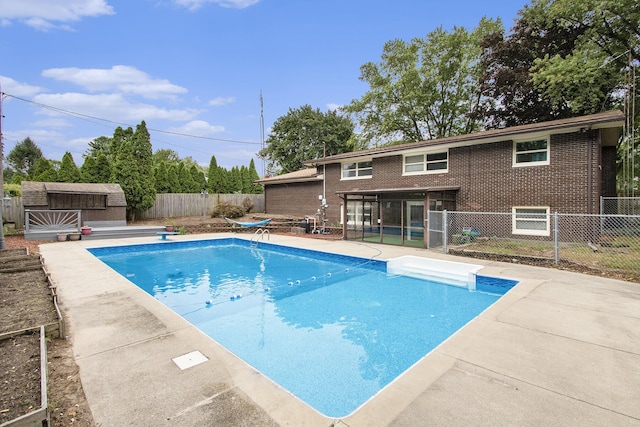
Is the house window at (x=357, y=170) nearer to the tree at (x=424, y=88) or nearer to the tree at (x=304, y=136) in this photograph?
the tree at (x=424, y=88)

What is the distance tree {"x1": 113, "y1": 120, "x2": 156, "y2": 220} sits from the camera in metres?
18.5

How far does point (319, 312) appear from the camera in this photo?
241 inches

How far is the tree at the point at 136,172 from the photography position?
727 inches

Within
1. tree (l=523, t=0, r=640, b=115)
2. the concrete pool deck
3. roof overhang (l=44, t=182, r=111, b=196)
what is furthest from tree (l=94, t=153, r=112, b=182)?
tree (l=523, t=0, r=640, b=115)

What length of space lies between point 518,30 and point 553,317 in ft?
66.9

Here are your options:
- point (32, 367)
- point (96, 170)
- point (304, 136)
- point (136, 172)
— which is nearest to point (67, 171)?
point (96, 170)

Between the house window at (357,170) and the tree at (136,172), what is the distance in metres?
11.9

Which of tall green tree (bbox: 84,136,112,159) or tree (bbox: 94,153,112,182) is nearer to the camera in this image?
tree (bbox: 94,153,112,182)

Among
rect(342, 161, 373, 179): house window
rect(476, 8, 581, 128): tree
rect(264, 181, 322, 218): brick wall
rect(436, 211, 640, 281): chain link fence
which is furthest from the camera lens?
rect(264, 181, 322, 218): brick wall

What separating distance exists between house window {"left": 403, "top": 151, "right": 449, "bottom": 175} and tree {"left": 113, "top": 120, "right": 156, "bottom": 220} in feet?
49.6

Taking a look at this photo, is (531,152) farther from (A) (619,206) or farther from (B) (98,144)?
(B) (98,144)

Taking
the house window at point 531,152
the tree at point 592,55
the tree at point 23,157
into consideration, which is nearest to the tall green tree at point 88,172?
the house window at point 531,152

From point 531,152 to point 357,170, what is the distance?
25.5 ft

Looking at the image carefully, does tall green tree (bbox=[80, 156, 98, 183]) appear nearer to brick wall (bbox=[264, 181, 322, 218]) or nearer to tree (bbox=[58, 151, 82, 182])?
tree (bbox=[58, 151, 82, 182])
